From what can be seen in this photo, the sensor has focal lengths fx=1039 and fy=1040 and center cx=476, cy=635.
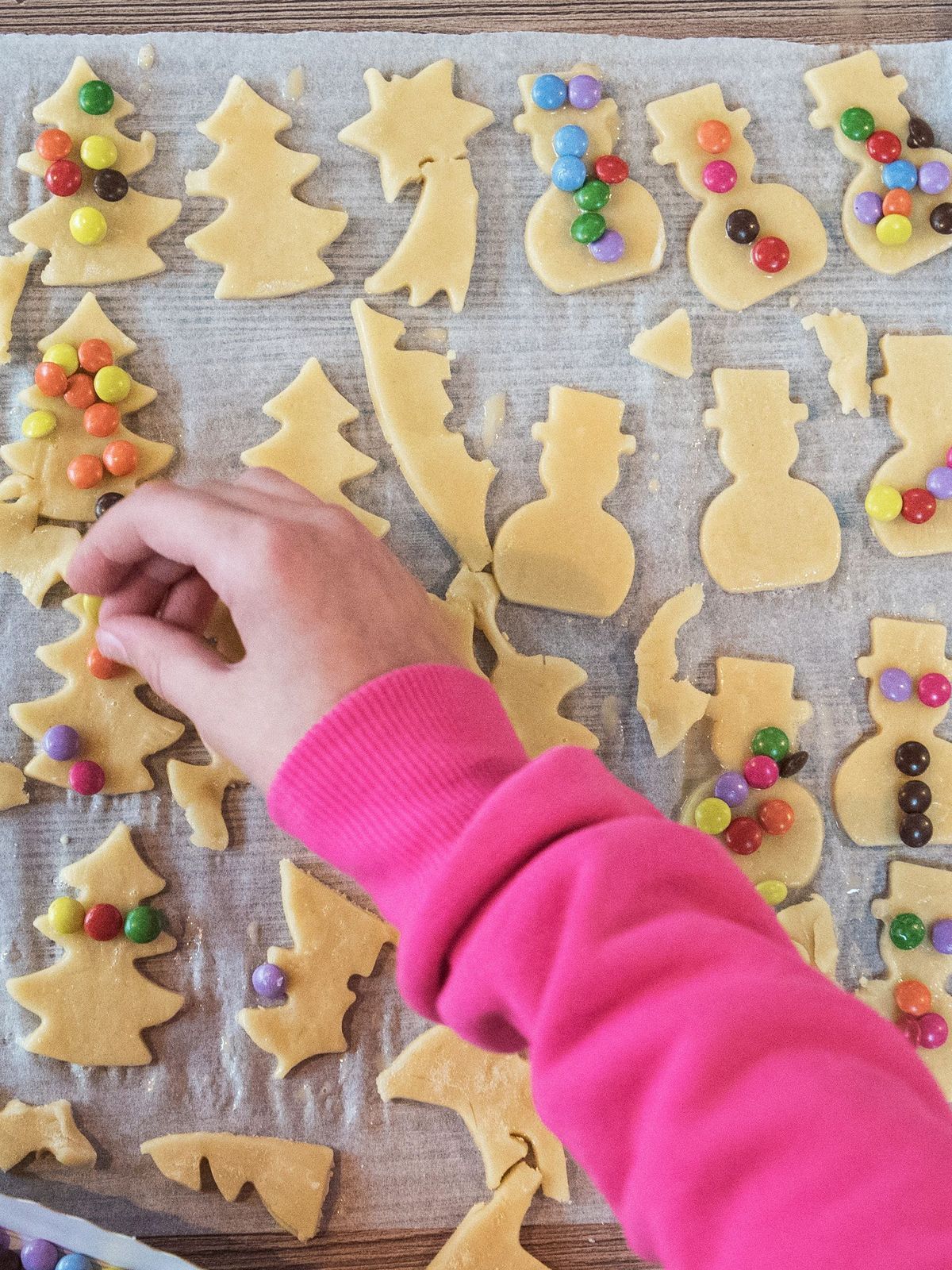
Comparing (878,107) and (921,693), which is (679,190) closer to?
(878,107)

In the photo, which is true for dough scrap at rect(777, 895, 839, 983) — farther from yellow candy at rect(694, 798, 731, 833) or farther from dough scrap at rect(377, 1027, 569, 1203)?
dough scrap at rect(377, 1027, 569, 1203)

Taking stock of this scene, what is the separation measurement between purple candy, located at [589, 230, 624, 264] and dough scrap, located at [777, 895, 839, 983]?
0.48 metres

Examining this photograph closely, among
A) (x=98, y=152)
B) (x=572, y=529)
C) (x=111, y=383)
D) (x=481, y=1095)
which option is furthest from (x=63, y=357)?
(x=481, y=1095)

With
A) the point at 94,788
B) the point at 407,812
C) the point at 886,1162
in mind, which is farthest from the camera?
the point at 94,788

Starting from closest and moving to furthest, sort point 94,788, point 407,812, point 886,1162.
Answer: point 886,1162, point 407,812, point 94,788

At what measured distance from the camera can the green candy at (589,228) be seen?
724 millimetres

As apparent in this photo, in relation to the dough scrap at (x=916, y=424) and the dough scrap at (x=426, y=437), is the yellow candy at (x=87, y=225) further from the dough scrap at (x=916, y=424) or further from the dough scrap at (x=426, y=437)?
the dough scrap at (x=916, y=424)

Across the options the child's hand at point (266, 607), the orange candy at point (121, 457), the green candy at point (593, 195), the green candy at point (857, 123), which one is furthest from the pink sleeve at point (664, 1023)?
the green candy at point (857, 123)

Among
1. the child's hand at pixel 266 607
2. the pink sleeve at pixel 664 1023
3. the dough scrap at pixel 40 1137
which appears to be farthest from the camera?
the dough scrap at pixel 40 1137

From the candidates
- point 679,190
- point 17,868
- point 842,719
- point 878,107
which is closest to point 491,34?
point 679,190

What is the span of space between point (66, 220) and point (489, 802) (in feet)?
1.77

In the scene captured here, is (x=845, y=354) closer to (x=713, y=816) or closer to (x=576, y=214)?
(x=576, y=214)

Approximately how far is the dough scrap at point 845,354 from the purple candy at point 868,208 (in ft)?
0.23

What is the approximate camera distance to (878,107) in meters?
0.77
